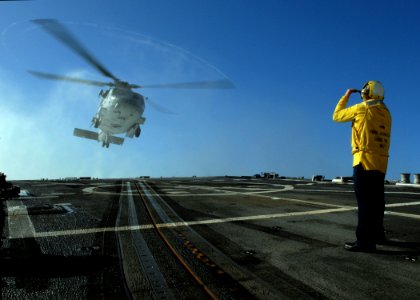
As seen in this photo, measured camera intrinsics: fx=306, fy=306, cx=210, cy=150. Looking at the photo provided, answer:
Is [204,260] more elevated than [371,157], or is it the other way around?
[371,157]

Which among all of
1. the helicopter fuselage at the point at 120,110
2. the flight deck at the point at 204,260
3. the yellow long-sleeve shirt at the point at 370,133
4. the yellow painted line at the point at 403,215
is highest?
the helicopter fuselage at the point at 120,110

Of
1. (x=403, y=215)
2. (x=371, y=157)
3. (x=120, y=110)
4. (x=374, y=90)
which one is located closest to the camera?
(x=371, y=157)

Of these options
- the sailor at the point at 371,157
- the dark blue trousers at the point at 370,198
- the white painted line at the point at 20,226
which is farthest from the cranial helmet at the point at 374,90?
the white painted line at the point at 20,226

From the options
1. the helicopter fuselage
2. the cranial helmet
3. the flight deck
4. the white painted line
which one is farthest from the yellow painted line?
the helicopter fuselage

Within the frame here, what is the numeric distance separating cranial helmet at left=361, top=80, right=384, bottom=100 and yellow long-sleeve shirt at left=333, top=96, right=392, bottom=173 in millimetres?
114

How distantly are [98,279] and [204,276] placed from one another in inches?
46.8

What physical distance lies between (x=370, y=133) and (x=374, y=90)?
0.79 meters

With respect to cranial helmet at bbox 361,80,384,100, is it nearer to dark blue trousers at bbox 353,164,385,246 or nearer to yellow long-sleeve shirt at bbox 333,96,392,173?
yellow long-sleeve shirt at bbox 333,96,392,173

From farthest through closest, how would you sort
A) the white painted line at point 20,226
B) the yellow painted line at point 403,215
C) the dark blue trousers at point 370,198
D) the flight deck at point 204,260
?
the yellow painted line at point 403,215, the white painted line at point 20,226, the dark blue trousers at point 370,198, the flight deck at point 204,260

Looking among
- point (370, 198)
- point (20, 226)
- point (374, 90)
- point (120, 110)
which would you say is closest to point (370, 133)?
point (374, 90)

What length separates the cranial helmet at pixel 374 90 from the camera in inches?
204

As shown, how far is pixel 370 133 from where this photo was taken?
4957 millimetres

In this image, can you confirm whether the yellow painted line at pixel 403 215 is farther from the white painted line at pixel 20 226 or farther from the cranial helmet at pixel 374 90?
the white painted line at pixel 20 226

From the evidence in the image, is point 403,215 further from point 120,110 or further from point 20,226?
point 120,110
